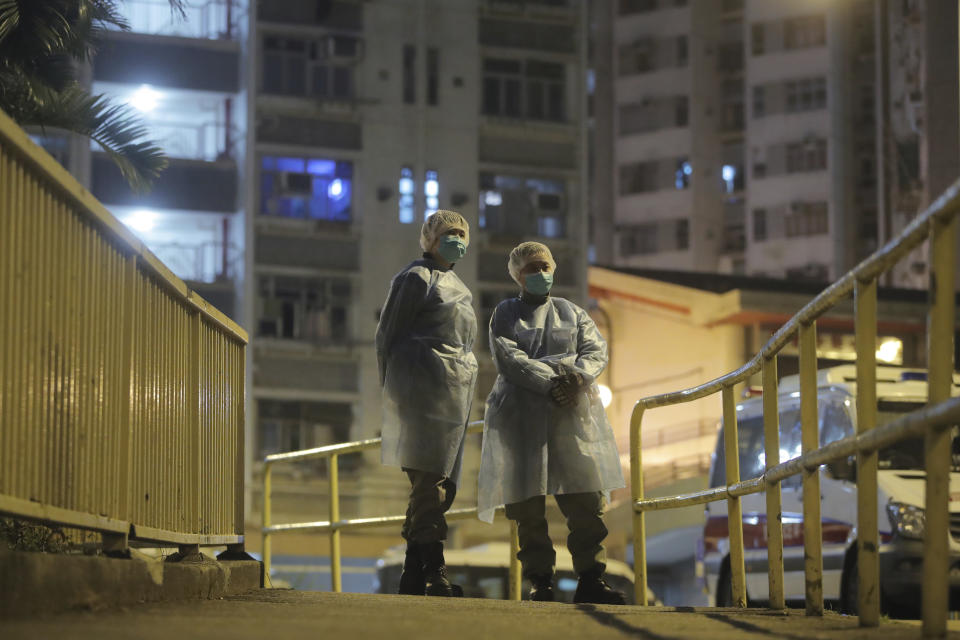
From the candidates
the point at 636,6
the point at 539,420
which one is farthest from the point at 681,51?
the point at 539,420

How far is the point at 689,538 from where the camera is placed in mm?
39000

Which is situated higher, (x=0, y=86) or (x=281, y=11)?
(x=281, y=11)

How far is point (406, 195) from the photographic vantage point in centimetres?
3888

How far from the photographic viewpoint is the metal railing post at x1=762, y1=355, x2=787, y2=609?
7.00 meters

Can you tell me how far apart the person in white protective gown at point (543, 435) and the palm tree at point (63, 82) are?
560 cm

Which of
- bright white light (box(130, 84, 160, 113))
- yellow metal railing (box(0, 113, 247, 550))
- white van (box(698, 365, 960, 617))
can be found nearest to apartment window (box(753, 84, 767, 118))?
bright white light (box(130, 84, 160, 113))

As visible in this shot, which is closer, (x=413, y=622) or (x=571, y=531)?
(x=413, y=622)

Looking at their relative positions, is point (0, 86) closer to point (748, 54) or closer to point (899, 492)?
point (899, 492)

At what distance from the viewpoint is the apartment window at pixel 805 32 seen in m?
58.9

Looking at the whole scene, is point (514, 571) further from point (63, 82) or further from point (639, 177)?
point (639, 177)

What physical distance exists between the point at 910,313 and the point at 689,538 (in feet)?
27.3

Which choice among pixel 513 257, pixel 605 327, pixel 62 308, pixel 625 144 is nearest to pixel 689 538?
pixel 605 327

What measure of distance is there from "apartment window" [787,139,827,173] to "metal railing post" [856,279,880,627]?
53.4m

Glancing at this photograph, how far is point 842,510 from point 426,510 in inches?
179
